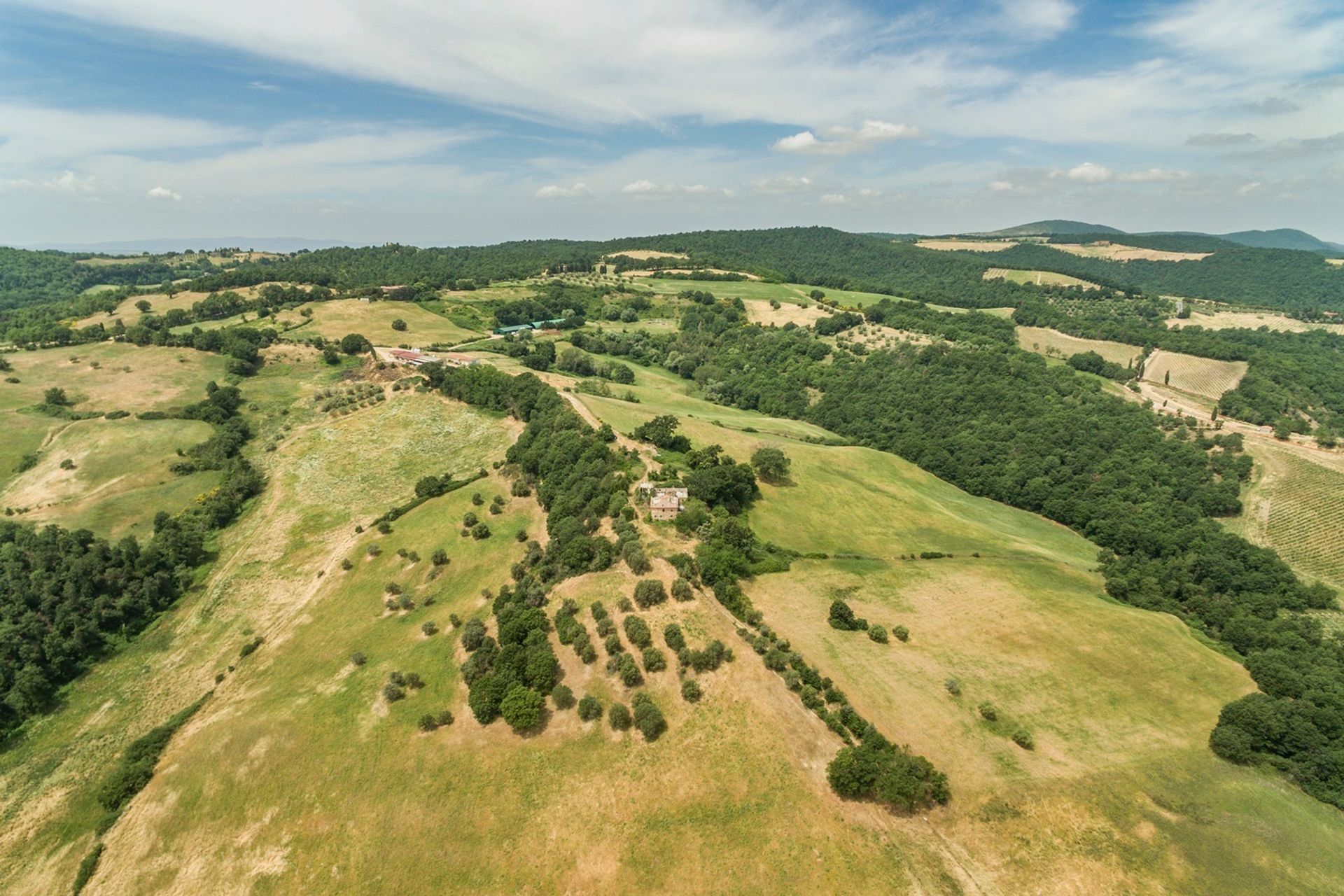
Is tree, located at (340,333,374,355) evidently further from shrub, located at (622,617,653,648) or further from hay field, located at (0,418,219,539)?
shrub, located at (622,617,653,648)

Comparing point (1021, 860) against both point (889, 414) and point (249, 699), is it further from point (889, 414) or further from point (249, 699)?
point (889, 414)

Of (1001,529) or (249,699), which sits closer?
(249,699)

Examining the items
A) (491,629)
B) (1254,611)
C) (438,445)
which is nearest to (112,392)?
(438,445)

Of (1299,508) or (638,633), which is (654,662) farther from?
(1299,508)

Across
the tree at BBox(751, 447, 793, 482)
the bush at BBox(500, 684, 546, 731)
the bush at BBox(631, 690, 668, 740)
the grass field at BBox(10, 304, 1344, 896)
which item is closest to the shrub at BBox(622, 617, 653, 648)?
the grass field at BBox(10, 304, 1344, 896)

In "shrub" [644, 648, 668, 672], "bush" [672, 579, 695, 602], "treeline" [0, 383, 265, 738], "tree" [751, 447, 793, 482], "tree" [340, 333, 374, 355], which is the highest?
"tree" [340, 333, 374, 355]

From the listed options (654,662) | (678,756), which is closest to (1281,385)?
(654,662)
